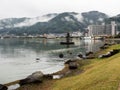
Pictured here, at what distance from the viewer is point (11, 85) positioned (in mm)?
44812

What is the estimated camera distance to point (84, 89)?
99.0 ft

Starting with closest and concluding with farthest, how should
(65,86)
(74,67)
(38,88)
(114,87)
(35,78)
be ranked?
(114,87) < (65,86) < (38,88) < (35,78) < (74,67)

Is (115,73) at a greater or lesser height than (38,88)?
greater

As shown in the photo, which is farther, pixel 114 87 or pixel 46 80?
pixel 46 80

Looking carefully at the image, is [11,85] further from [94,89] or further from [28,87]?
[94,89]

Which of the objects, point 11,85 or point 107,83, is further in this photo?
point 11,85

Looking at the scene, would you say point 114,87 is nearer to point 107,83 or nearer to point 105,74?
point 107,83

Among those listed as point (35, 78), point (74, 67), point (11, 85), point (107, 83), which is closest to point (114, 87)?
point (107, 83)

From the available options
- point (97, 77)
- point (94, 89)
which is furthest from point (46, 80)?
point (94, 89)

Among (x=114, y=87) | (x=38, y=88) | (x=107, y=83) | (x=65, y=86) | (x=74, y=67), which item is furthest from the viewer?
(x=74, y=67)

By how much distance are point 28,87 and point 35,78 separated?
10.6 ft

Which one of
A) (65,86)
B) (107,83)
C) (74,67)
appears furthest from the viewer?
(74,67)

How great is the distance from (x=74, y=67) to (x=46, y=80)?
1342cm

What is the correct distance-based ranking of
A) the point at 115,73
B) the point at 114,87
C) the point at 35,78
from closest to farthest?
the point at 114,87 → the point at 115,73 → the point at 35,78
